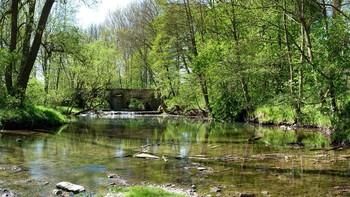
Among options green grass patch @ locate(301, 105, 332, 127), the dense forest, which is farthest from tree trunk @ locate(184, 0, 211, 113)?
green grass patch @ locate(301, 105, 332, 127)

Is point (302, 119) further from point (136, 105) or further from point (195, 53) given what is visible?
point (136, 105)

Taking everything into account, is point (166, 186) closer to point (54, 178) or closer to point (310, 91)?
point (54, 178)

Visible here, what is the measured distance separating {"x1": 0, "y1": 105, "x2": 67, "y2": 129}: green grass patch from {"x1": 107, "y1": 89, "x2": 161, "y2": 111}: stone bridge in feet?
99.4

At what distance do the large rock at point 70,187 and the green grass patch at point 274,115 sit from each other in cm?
1672

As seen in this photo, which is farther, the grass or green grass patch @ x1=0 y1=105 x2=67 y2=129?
the grass

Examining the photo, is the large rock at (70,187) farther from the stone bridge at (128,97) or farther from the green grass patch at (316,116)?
the stone bridge at (128,97)

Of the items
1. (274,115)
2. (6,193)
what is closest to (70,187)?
(6,193)

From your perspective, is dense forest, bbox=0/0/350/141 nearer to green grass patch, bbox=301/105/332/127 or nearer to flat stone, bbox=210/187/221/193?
green grass patch, bbox=301/105/332/127

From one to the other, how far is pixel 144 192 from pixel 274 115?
1874 centimetres

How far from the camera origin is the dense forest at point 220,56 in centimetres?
1315

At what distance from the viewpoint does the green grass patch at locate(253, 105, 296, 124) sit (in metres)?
22.1

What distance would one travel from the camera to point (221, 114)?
28922mm

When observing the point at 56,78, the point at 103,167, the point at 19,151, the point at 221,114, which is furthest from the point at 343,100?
the point at 56,78

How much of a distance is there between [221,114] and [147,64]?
23.3 metres
